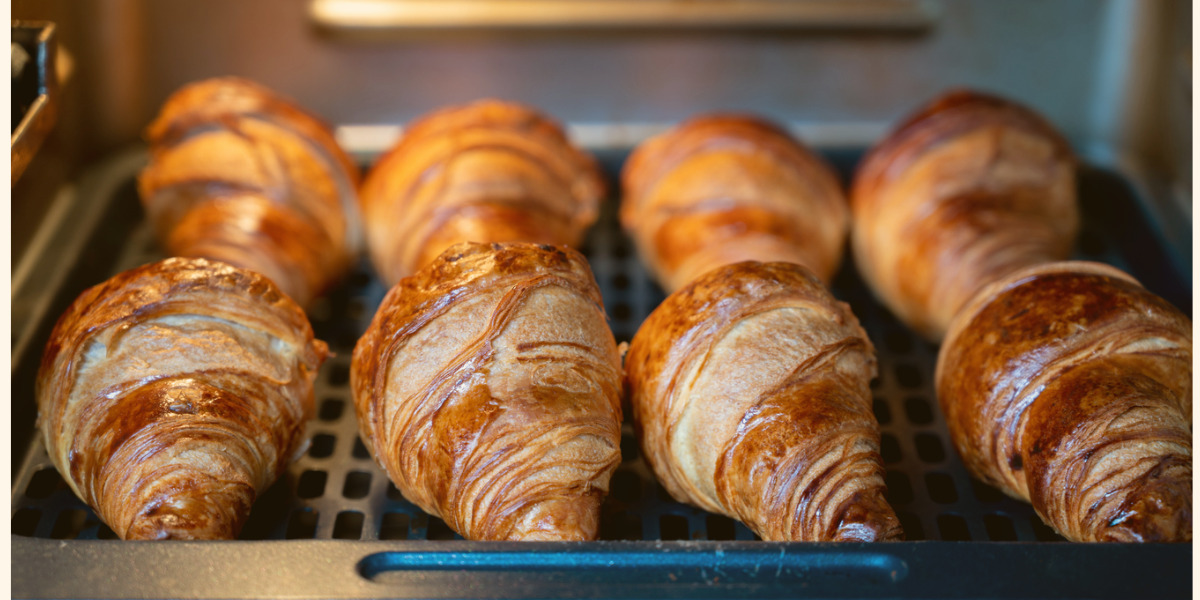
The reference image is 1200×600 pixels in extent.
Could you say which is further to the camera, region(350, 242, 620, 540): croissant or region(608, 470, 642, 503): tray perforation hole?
region(608, 470, 642, 503): tray perforation hole

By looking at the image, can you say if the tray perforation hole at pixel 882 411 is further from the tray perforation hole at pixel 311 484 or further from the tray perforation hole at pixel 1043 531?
the tray perforation hole at pixel 311 484

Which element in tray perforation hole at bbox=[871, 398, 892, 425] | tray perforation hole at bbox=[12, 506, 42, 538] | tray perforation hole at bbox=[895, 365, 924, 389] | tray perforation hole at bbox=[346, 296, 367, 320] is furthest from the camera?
tray perforation hole at bbox=[346, 296, 367, 320]

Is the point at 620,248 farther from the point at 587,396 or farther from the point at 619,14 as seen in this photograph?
the point at 587,396

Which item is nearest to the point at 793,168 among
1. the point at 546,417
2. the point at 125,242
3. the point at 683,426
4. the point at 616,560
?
the point at 683,426

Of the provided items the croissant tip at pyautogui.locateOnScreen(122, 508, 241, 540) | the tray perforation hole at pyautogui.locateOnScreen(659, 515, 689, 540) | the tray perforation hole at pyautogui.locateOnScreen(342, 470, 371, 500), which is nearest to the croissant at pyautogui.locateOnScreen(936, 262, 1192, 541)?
the tray perforation hole at pyautogui.locateOnScreen(659, 515, 689, 540)

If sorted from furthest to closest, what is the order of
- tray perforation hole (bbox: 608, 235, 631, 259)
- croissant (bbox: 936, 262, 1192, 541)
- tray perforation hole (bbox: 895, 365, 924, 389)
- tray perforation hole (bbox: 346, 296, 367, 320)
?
1. tray perforation hole (bbox: 608, 235, 631, 259)
2. tray perforation hole (bbox: 346, 296, 367, 320)
3. tray perforation hole (bbox: 895, 365, 924, 389)
4. croissant (bbox: 936, 262, 1192, 541)

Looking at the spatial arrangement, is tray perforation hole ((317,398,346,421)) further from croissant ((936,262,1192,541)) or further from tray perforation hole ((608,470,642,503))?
croissant ((936,262,1192,541))

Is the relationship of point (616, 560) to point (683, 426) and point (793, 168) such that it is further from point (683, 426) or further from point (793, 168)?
point (793, 168)
